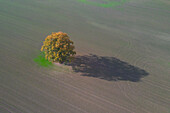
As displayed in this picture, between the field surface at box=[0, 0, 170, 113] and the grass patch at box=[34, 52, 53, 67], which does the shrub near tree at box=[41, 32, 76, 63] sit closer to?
the grass patch at box=[34, 52, 53, 67]

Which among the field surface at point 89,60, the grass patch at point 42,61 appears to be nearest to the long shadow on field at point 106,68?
the field surface at point 89,60

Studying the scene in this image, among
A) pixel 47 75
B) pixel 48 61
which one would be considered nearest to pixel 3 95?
pixel 47 75

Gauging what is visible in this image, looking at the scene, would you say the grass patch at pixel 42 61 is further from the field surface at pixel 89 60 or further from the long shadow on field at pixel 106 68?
the long shadow on field at pixel 106 68

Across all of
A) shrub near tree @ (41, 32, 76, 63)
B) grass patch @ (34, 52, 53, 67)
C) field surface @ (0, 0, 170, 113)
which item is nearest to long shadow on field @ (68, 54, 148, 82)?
field surface @ (0, 0, 170, 113)

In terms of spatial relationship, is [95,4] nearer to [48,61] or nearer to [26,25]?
[26,25]

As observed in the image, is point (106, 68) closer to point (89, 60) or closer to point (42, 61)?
point (89, 60)
